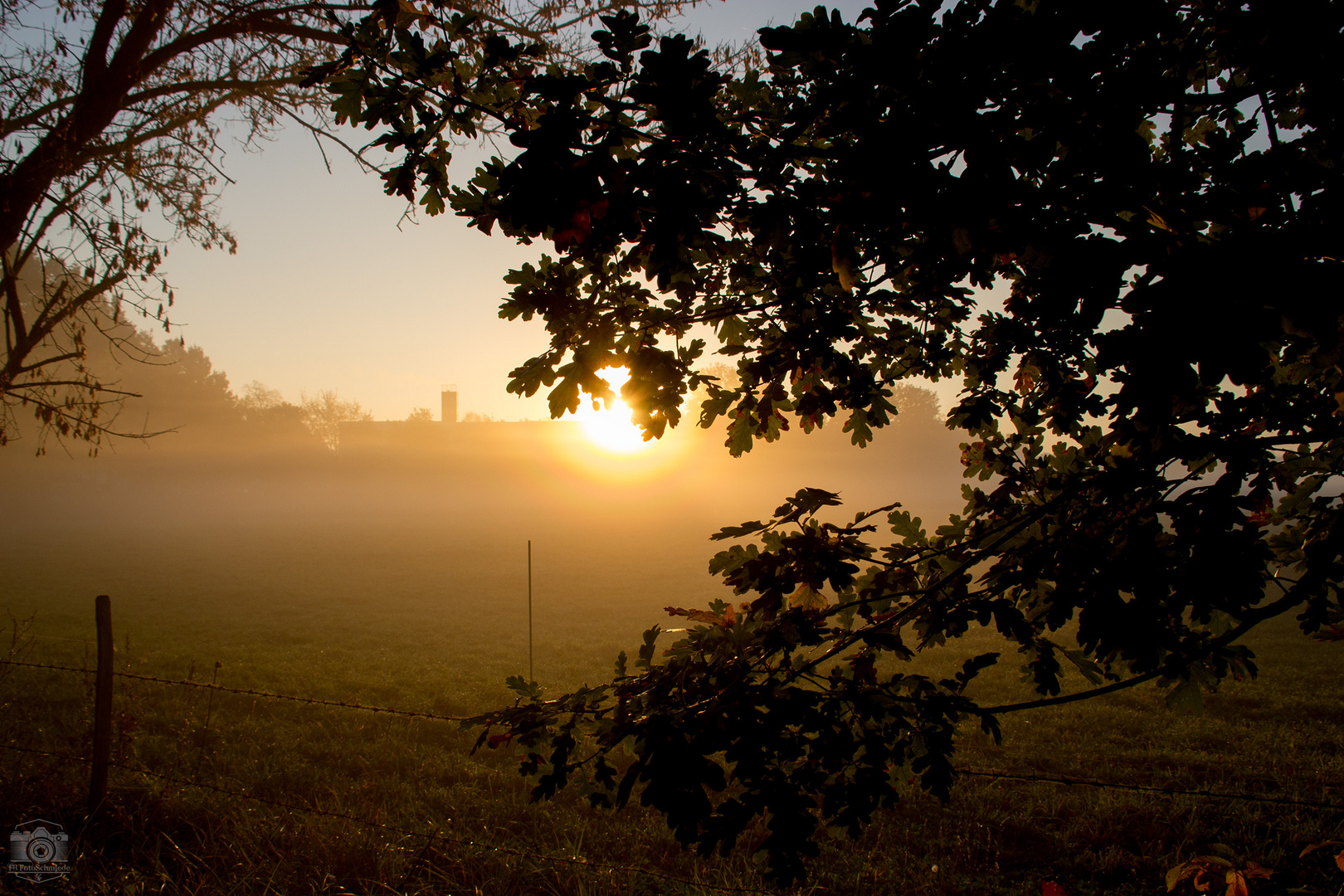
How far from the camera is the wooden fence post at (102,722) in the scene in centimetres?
459

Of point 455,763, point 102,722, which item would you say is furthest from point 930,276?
point 455,763

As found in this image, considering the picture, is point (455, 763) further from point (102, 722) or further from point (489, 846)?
point (102, 722)

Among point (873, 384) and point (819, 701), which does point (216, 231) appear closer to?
point (873, 384)

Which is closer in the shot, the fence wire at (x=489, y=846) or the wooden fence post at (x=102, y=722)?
the fence wire at (x=489, y=846)

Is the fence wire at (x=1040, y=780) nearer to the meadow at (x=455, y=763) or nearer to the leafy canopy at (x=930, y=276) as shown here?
the meadow at (x=455, y=763)

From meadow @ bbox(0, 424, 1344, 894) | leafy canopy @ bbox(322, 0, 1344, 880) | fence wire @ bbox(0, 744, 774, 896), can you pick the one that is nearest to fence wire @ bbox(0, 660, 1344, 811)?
fence wire @ bbox(0, 744, 774, 896)

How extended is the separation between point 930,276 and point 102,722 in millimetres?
5835

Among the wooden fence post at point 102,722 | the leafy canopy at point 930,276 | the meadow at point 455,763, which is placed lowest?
the meadow at point 455,763

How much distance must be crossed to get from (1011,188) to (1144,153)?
13.3 inches

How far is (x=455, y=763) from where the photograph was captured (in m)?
6.64

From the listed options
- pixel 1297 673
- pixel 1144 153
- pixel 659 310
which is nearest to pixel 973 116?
pixel 1144 153

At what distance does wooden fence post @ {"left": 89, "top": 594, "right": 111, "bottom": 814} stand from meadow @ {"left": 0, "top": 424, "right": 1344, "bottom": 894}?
0.15m

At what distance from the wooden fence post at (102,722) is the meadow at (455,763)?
0.15 m

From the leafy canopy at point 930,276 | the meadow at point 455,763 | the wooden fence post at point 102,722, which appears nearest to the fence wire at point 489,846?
the meadow at point 455,763
